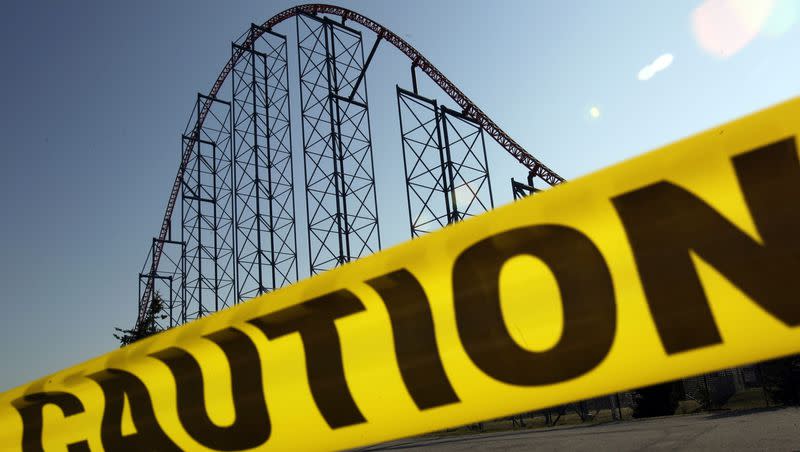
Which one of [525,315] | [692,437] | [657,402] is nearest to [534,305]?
[525,315]

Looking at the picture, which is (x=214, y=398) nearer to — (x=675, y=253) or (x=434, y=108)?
(x=675, y=253)

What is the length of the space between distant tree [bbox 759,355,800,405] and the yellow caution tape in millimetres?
19577

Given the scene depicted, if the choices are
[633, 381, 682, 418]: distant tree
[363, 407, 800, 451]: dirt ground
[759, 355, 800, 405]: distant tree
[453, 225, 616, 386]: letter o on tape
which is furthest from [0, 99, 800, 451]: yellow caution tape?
[759, 355, 800, 405]: distant tree

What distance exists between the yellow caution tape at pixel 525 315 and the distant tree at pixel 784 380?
771 inches

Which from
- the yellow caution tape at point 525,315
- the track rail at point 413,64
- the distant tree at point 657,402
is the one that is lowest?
the distant tree at point 657,402

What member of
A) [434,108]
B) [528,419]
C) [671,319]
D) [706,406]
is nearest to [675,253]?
[671,319]

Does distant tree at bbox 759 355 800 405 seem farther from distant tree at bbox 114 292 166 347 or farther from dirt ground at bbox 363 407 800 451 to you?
distant tree at bbox 114 292 166 347

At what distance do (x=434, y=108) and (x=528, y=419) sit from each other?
545 inches

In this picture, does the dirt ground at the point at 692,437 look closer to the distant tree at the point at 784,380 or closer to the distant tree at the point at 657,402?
the distant tree at the point at 657,402

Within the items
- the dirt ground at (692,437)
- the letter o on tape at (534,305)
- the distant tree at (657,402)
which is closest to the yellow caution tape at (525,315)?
the letter o on tape at (534,305)

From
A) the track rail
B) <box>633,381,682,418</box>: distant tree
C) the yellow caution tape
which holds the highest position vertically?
the track rail

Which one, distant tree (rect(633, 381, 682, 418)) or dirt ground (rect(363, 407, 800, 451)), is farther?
distant tree (rect(633, 381, 682, 418))

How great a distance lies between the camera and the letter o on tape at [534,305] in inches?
63.5

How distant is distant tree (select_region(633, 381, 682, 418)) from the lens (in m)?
17.8
